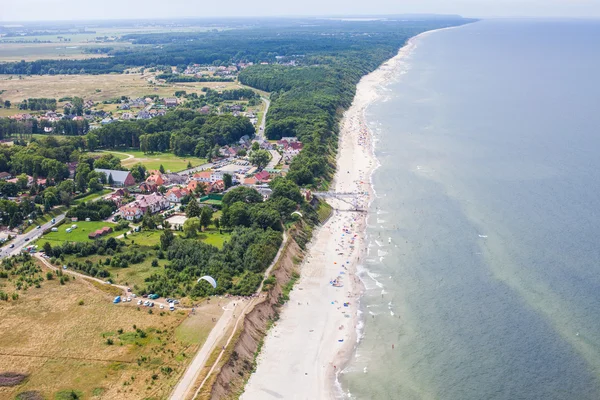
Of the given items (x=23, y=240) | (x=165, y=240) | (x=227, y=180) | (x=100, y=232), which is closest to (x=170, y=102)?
(x=227, y=180)

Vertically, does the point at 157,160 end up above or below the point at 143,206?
below

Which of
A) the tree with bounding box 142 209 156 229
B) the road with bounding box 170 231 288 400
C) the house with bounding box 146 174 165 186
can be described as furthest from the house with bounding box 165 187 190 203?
the road with bounding box 170 231 288 400

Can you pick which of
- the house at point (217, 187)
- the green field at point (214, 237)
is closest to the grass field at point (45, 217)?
the house at point (217, 187)

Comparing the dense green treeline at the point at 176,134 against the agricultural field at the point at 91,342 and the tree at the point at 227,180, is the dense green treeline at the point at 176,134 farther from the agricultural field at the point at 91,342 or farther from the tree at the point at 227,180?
the agricultural field at the point at 91,342

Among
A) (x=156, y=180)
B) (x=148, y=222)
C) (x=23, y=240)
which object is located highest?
(x=156, y=180)

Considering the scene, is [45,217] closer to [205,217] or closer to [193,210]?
[193,210]

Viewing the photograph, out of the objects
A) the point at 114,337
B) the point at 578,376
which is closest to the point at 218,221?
the point at 114,337

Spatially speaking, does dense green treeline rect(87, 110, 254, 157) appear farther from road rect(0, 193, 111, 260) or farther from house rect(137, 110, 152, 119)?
road rect(0, 193, 111, 260)
